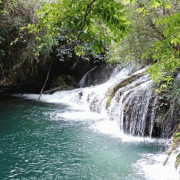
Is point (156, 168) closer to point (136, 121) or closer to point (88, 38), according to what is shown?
point (136, 121)

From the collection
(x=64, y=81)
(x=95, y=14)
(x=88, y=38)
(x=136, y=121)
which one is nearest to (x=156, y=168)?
(x=136, y=121)

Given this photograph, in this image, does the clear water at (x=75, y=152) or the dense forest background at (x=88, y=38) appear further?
the clear water at (x=75, y=152)

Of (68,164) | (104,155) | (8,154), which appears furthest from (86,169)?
(8,154)

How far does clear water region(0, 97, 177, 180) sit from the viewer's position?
14.3ft

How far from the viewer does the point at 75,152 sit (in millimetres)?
5527

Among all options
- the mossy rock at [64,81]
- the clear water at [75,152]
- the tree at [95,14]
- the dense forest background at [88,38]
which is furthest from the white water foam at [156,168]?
the mossy rock at [64,81]

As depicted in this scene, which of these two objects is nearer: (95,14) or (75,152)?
(95,14)

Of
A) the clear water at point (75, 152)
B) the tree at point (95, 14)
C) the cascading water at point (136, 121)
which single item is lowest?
the clear water at point (75, 152)

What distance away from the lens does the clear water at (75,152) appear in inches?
171

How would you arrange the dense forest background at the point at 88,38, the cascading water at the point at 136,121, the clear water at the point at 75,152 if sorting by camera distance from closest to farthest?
the dense forest background at the point at 88,38, the clear water at the point at 75,152, the cascading water at the point at 136,121

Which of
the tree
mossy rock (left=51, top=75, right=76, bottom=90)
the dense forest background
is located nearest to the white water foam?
the dense forest background

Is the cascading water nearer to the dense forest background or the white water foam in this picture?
the white water foam

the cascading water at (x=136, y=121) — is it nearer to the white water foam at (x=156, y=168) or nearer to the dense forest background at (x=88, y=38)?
the white water foam at (x=156, y=168)

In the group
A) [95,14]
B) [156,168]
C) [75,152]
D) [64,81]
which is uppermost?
[64,81]
